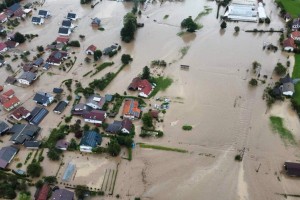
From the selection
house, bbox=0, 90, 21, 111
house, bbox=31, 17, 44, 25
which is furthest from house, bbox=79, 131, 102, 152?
house, bbox=31, 17, 44, 25

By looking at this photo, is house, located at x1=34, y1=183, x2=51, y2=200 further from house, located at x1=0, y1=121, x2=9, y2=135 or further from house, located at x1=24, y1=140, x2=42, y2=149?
house, located at x1=0, y1=121, x2=9, y2=135

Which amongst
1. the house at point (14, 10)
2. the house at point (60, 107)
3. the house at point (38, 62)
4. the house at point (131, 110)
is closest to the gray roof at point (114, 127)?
the house at point (131, 110)

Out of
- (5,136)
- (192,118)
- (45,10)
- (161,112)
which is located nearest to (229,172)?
(192,118)

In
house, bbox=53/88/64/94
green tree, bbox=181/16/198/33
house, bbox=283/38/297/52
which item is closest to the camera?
house, bbox=53/88/64/94

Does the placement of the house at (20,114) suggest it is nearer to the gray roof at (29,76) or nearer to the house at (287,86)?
the gray roof at (29,76)

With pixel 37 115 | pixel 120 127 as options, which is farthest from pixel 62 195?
pixel 37 115

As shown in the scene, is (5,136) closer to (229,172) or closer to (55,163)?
(55,163)

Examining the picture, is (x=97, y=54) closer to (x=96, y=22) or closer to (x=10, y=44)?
(x=96, y=22)
